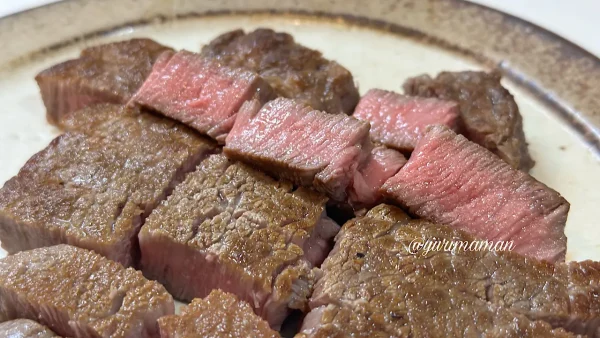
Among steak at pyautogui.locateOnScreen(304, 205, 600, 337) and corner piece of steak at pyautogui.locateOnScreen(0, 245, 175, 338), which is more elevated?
corner piece of steak at pyautogui.locateOnScreen(0, 245, 175, 338)

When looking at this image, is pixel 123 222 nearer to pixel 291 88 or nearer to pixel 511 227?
pixel 291 88

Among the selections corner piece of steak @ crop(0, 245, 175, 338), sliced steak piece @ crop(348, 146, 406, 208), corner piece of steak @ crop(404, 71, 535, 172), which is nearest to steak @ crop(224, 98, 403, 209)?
sliced steak piece @ crop(348, 146, 406, 208)

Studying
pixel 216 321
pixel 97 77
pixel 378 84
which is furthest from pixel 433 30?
pixel 216 321

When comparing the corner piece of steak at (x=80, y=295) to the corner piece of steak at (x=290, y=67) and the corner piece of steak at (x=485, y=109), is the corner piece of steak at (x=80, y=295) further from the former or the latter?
the corner piece of steak at (x=485, y=109)

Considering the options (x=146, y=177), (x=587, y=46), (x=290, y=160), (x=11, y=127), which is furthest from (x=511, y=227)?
(x=11, y=127)

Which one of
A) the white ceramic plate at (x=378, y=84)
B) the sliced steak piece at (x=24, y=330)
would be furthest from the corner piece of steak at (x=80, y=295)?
the white ceramic plate at (x=378, y=84)

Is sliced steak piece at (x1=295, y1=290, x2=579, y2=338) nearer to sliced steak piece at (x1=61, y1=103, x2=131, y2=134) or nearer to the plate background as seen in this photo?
the plate background
